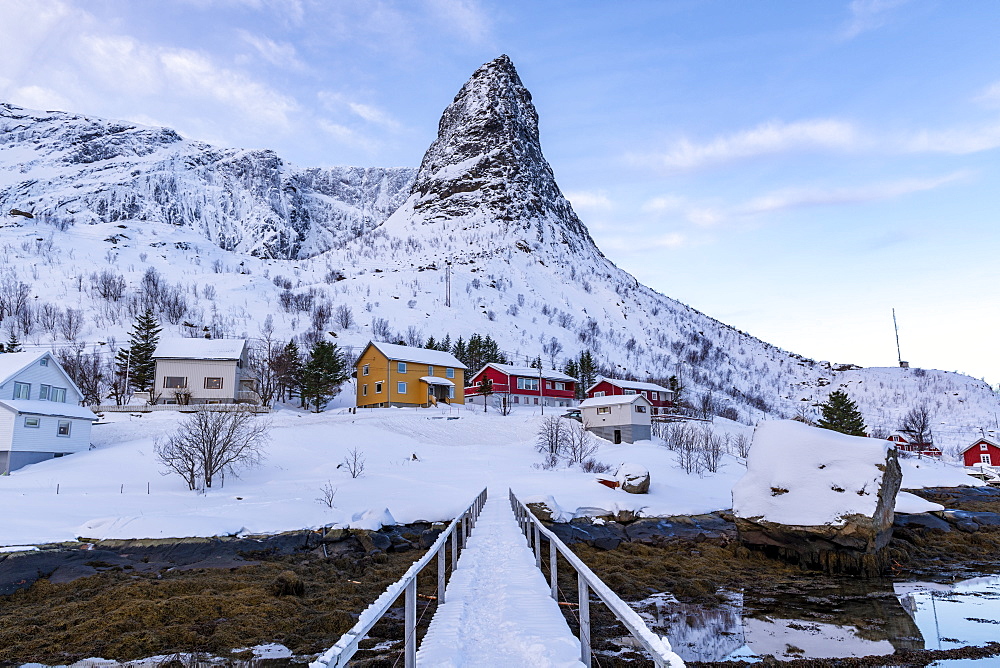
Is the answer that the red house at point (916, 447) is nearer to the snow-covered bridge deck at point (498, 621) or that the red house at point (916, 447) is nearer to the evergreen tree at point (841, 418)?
the evergreen tree at point (841, 418)

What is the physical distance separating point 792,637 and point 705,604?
9.62 ft

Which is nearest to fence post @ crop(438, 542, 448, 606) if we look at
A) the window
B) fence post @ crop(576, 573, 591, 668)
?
fence post @ crop(576, 573, 591, 668)

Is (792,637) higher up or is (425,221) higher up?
(425,221)

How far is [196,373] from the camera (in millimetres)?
54281

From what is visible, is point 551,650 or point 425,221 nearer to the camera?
point 551,650

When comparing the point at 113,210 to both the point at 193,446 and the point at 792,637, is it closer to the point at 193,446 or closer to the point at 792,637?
the point at 193,446

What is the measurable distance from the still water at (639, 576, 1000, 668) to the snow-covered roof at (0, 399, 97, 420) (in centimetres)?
3621

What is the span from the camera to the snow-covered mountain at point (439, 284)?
333 ft

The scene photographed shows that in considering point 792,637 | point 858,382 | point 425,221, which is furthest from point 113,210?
point 858,382

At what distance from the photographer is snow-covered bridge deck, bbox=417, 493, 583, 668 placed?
7.03 metres

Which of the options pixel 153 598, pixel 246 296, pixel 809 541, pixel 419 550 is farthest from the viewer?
pixel 246 296

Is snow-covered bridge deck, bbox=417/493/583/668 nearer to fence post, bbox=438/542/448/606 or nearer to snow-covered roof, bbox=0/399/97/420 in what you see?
fence post, bbox=438/542/448/606

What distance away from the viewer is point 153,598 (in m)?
14.9

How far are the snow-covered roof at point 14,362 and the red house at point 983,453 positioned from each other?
97.3 meters
